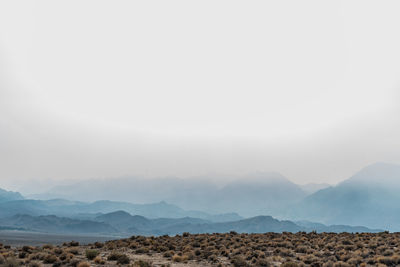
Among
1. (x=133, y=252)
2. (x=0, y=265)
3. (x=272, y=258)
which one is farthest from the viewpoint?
(x=133, y=252)

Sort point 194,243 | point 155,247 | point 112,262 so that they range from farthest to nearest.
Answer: point 194,243
point 155,247
point 112,262

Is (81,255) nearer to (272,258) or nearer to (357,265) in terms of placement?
(272,258)

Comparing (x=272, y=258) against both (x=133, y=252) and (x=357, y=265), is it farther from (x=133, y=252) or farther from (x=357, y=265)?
(x=133, y=252)

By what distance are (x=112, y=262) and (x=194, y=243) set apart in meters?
13.3

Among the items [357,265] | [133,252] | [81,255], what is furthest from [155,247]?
[357,265]

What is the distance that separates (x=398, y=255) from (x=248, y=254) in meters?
11.8

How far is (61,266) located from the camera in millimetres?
22938

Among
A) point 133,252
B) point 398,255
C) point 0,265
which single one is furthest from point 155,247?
point 398,255

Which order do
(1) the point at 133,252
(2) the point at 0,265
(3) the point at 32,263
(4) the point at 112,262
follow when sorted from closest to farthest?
(2) the point at 0,265
(3) the point at 32,263
(4) the point at 112,262
(1) the point at 133,252

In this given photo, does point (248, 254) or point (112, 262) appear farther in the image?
point (248, 254)

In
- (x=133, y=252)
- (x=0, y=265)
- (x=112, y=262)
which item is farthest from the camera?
(x=133, y=252)

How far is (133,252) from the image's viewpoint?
3141 centimetres

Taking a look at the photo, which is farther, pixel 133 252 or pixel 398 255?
pixel 133 252

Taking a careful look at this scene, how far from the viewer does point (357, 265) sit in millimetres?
23781
